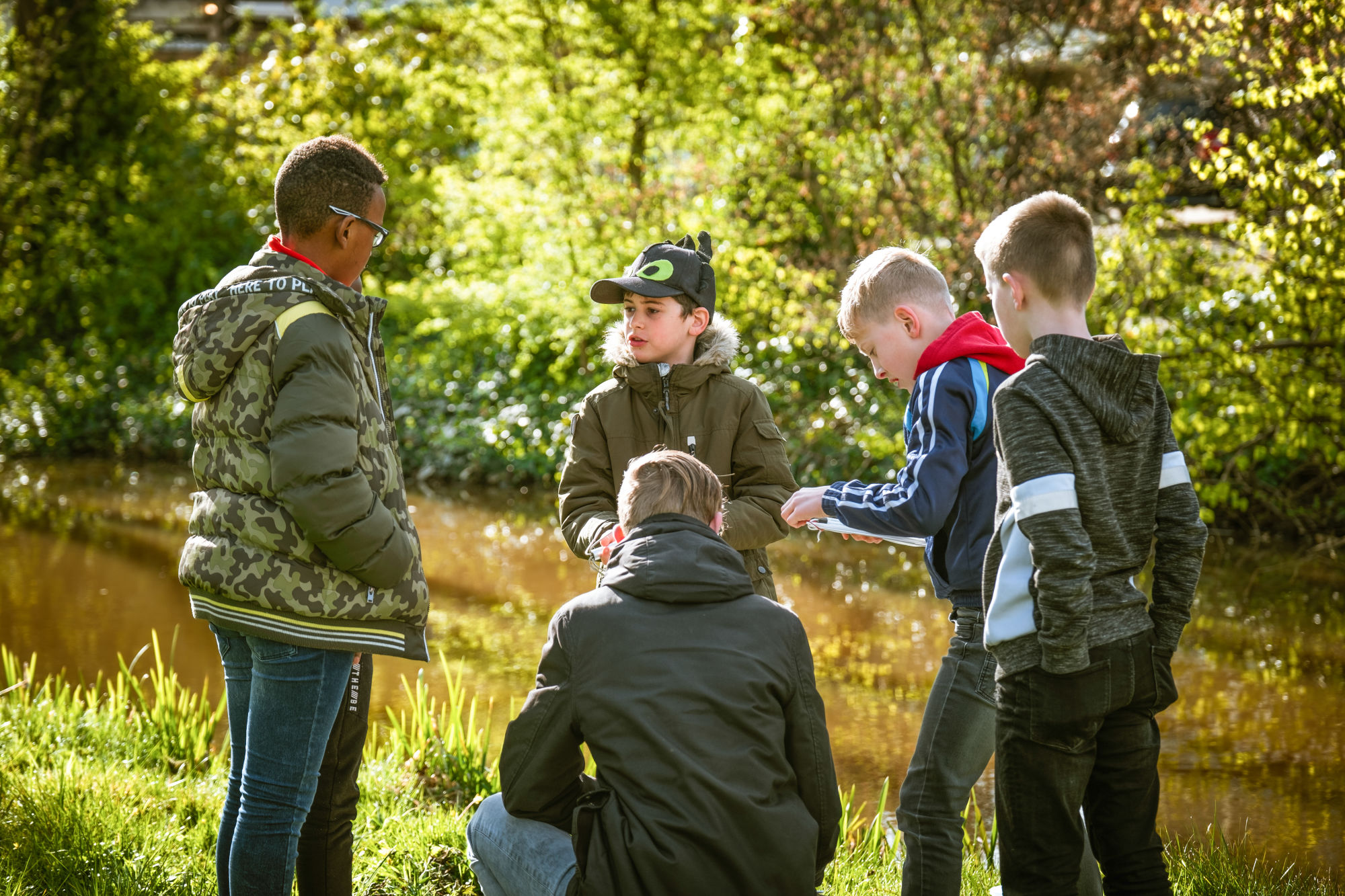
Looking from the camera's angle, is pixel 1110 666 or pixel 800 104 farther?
pixel 800 104

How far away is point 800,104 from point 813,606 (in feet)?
17.1

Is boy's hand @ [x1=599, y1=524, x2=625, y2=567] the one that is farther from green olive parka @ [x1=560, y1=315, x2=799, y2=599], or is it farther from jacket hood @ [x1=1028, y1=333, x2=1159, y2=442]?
jacket hood @ [x1=1028, y1=333, x2=1159, y2=442]

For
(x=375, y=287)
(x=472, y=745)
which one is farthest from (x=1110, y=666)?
(x=375, y=287)

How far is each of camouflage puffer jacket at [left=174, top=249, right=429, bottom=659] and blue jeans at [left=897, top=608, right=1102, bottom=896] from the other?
1270 mm

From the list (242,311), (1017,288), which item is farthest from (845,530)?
(242,311)

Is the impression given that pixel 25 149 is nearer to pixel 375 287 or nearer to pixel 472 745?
pixel 375 287

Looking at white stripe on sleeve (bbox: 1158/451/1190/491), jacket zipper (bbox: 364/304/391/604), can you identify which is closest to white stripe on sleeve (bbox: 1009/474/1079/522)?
white stripe on sleeve (bbox: 1158/451/1190/491)

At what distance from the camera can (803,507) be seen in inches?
99.7

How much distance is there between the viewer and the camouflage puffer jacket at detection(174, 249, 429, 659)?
90.4 inches

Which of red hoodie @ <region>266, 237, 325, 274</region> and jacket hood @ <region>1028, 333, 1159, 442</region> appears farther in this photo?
red hoodie @ <region>266, 237, 325, 274</region>

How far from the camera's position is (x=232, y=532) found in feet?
7.73

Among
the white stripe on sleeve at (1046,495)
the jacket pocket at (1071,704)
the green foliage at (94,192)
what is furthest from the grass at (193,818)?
the green foliage at (94,192)

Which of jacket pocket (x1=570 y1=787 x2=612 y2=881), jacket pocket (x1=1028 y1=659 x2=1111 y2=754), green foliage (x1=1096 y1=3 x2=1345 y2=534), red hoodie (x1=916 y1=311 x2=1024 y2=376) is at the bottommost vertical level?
jacket pocket (x1=570 y1=787 x2=612 y2=881)

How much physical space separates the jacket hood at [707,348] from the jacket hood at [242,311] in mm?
872
